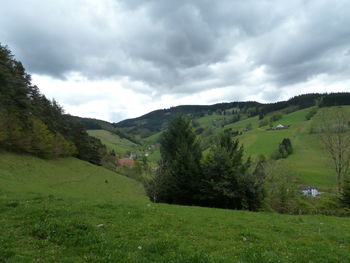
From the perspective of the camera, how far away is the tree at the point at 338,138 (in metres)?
36.2

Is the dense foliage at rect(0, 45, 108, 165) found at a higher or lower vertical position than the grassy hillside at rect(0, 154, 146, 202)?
higher

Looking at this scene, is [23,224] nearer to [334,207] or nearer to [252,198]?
[252,198]

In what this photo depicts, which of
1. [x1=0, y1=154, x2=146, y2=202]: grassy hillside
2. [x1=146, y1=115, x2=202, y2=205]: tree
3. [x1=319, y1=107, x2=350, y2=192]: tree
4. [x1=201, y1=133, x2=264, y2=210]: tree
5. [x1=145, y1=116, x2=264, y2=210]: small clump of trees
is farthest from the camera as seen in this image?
[x1=319, y1=107, x2=350, y2=192]: tree

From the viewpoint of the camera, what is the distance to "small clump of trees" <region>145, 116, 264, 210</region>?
21766 mm

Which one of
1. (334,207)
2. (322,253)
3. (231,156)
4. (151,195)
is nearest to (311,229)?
(322,253)

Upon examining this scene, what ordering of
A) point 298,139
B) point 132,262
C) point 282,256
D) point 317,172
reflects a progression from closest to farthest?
point 132,262, point 282,256, point 317,172, point 298,139

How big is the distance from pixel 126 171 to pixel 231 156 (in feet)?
248

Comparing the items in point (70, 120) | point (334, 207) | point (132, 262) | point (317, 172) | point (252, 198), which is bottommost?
point (317, 172)

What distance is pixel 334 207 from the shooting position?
2439cm

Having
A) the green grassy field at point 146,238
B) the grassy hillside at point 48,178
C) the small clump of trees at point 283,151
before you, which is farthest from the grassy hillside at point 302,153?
the grassy hillside at point 48,178

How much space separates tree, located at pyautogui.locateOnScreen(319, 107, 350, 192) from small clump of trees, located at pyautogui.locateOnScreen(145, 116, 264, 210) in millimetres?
22615

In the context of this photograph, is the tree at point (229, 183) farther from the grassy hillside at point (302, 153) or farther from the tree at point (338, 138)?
the grassy hillside at point (302, 153)

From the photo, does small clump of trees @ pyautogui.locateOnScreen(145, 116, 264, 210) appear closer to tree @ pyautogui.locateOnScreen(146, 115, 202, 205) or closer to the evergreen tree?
tree @ pyautogui.locateOnScreen(146, 115, 202, 205)

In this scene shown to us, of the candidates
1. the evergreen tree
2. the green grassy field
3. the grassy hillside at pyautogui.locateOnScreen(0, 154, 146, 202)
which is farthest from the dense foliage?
the evergreen tree
